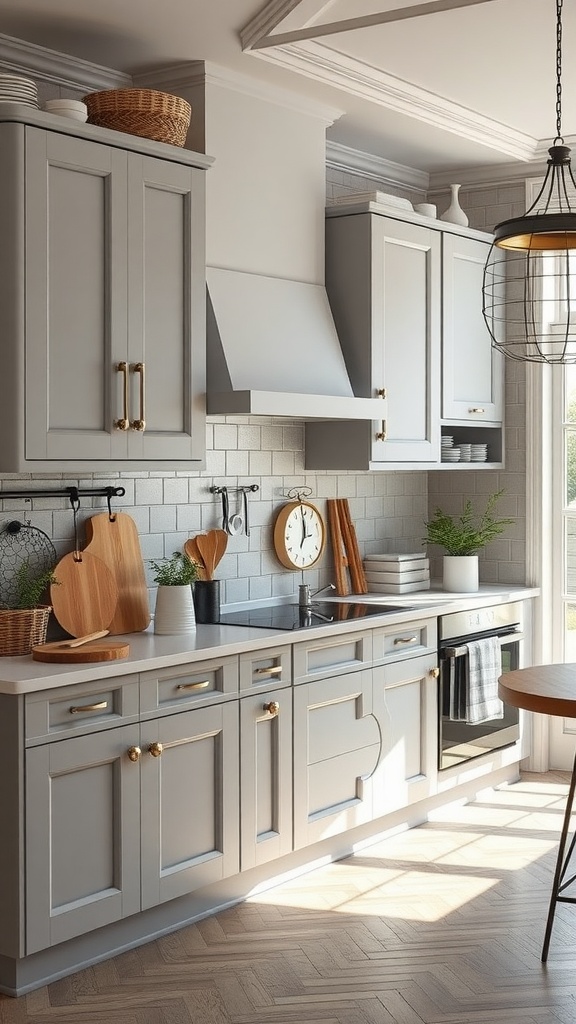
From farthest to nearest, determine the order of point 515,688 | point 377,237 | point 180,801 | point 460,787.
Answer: point 460,787 < point 377,237 < point 180,801 < point 515,688

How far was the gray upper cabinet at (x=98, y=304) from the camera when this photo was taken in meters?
3.50

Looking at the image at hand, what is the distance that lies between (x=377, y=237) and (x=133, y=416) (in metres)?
1.62

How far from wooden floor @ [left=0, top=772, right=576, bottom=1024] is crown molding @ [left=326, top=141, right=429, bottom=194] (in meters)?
3.02

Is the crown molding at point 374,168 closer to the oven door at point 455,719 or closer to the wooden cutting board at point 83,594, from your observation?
the oven door at point 455,719

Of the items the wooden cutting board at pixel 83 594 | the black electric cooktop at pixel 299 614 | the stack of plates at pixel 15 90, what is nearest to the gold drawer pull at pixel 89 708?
the wooden cutting board at pixel 83 594

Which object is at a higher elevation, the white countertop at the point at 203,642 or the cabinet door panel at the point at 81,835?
the white countertop at the point at 203,642

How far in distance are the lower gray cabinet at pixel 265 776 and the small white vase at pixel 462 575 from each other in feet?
5.20

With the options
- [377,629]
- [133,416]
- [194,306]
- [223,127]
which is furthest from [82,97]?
[377,629]

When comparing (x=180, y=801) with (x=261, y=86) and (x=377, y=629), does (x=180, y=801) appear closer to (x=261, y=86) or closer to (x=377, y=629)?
(x=377, y=629)

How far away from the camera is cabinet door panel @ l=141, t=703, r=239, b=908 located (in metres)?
3.62

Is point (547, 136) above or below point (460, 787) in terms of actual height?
above

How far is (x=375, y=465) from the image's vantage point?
498cm

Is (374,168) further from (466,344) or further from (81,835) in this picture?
(81,835)

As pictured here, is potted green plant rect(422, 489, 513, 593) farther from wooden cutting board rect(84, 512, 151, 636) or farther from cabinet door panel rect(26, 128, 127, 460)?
cabinet door panel rect(26, 128, 127, 460)
